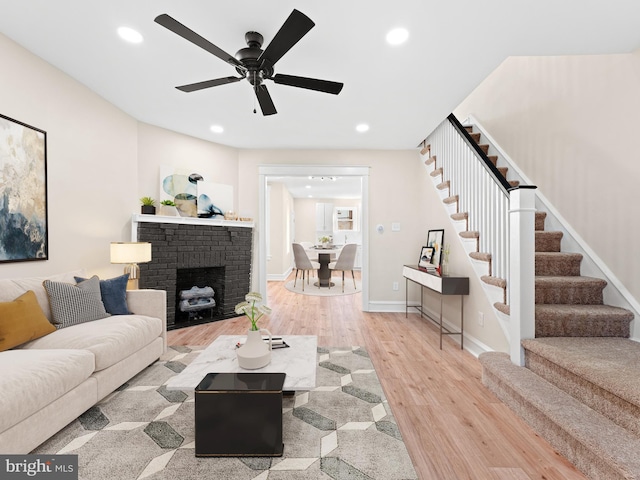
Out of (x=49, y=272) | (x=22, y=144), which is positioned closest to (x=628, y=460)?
(x=49, y=272)

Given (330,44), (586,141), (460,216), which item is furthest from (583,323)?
(330,44)

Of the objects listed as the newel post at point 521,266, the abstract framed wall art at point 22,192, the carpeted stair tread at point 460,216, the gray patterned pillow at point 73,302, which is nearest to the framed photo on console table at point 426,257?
the carpeted stair tread at point 460,216

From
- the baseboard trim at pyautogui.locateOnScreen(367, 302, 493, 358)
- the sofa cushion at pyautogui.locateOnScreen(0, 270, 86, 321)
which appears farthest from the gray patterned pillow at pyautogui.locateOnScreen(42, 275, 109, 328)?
the baseboard trim at pyautogui.locateOnScreen(367, 302, 493, 358)

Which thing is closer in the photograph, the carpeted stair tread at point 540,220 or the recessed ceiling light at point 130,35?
the recessed ceiling light at point 130,35

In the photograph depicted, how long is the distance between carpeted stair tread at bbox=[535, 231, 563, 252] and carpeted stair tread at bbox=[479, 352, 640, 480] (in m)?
1.38

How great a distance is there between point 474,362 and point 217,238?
137 inches

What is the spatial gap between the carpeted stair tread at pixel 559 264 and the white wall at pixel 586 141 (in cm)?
18

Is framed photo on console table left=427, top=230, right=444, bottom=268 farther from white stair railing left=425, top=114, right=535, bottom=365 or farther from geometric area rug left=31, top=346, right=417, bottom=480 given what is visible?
geometric area rug left=31, top=346, right=417, bottom=480

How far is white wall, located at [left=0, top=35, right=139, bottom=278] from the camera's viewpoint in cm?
243

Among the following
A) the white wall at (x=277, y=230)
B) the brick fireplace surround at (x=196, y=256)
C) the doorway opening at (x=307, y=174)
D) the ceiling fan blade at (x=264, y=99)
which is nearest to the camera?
the ceiling fan blade at (x=264, y=99)

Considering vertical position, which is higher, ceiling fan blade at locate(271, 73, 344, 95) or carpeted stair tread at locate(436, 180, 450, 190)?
ceiling fan blade at locate(271, 73, 344, 95)

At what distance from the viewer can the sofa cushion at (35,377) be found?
1402 mm

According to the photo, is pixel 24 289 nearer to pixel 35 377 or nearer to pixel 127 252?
pixel 127 252

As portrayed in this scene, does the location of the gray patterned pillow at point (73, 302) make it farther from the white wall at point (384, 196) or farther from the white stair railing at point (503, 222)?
the white stair railing at point (503, 222)
